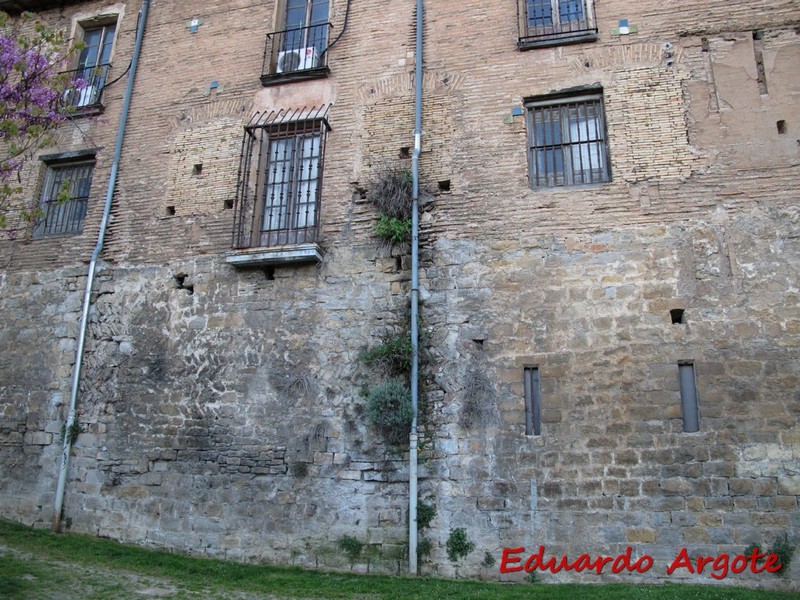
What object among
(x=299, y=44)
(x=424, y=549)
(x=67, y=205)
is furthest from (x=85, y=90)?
(x=424, y=549)

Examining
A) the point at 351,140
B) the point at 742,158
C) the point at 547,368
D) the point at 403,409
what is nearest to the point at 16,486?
the point at 403,409

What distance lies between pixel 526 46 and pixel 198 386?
667 cm

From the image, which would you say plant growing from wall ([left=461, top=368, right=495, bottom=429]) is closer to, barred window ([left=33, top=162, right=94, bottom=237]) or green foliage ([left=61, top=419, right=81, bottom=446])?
green foliage ([left=61, top=419, right=81, bottom=446])

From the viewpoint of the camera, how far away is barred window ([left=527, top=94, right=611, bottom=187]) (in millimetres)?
8641

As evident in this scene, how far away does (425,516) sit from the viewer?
300 inches

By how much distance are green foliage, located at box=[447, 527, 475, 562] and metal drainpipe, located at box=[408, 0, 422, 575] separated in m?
0.41

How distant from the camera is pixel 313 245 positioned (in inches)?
348

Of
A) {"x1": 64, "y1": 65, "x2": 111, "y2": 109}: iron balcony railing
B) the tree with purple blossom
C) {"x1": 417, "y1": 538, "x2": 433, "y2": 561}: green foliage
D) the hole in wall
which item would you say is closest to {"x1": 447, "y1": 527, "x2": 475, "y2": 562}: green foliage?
{"x1": 417, "y1": 538, "x2": 433, "y2": 561}: green foliage

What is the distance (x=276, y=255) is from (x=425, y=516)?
399 centimetres

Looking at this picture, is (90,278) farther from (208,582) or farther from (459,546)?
(459,546)

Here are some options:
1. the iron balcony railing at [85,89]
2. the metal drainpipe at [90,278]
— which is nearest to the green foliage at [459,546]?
the metal drainpipe at [90,278]

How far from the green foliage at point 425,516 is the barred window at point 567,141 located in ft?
14.4

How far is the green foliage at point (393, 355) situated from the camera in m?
8.12

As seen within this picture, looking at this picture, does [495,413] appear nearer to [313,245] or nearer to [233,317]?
[313,245]
